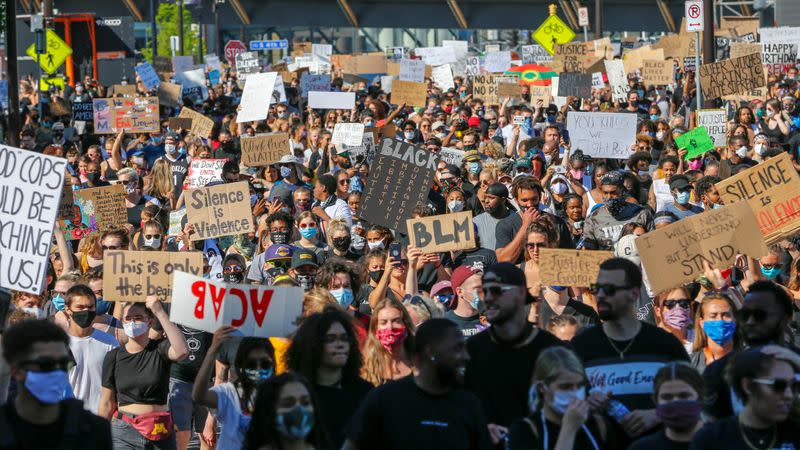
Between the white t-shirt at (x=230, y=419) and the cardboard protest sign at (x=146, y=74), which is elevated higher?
the cardboard protest sign at (x=146, y=74)

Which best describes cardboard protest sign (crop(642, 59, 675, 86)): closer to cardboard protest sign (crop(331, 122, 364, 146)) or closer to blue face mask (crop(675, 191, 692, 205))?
cardboard protest sign (crop(331, 122, 364, 146))

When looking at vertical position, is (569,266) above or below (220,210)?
below

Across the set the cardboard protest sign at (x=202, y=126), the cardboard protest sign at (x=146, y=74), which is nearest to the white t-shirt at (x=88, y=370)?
the cardboard protest sign at (x=202, y=126)

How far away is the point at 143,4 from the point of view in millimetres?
58469

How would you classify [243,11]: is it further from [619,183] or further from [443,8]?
[619,183]

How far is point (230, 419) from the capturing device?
6.75m

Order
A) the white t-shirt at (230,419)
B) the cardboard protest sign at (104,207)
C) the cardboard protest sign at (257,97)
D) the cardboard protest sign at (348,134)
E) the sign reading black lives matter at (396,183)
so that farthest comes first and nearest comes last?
the cardboard protest sign at (257,97)
the cardboard protest sign at (348,134)
the cardboard protest sign at (104,207)
the sign reading black lives matter at (396,183)
the white t-shirt at (230,419)

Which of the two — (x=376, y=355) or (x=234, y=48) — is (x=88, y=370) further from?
(x=234, y=48)

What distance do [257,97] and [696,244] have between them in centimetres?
1302

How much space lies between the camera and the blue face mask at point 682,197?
11750 millimetres

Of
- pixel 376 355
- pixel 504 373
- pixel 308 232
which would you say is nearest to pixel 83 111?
pixel 308 232

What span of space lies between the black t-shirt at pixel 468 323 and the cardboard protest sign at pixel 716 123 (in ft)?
29.1

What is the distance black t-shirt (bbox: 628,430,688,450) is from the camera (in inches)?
203

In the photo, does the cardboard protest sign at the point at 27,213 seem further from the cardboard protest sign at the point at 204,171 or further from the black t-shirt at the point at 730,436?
the cardboard protest sign at the point at 204,171
